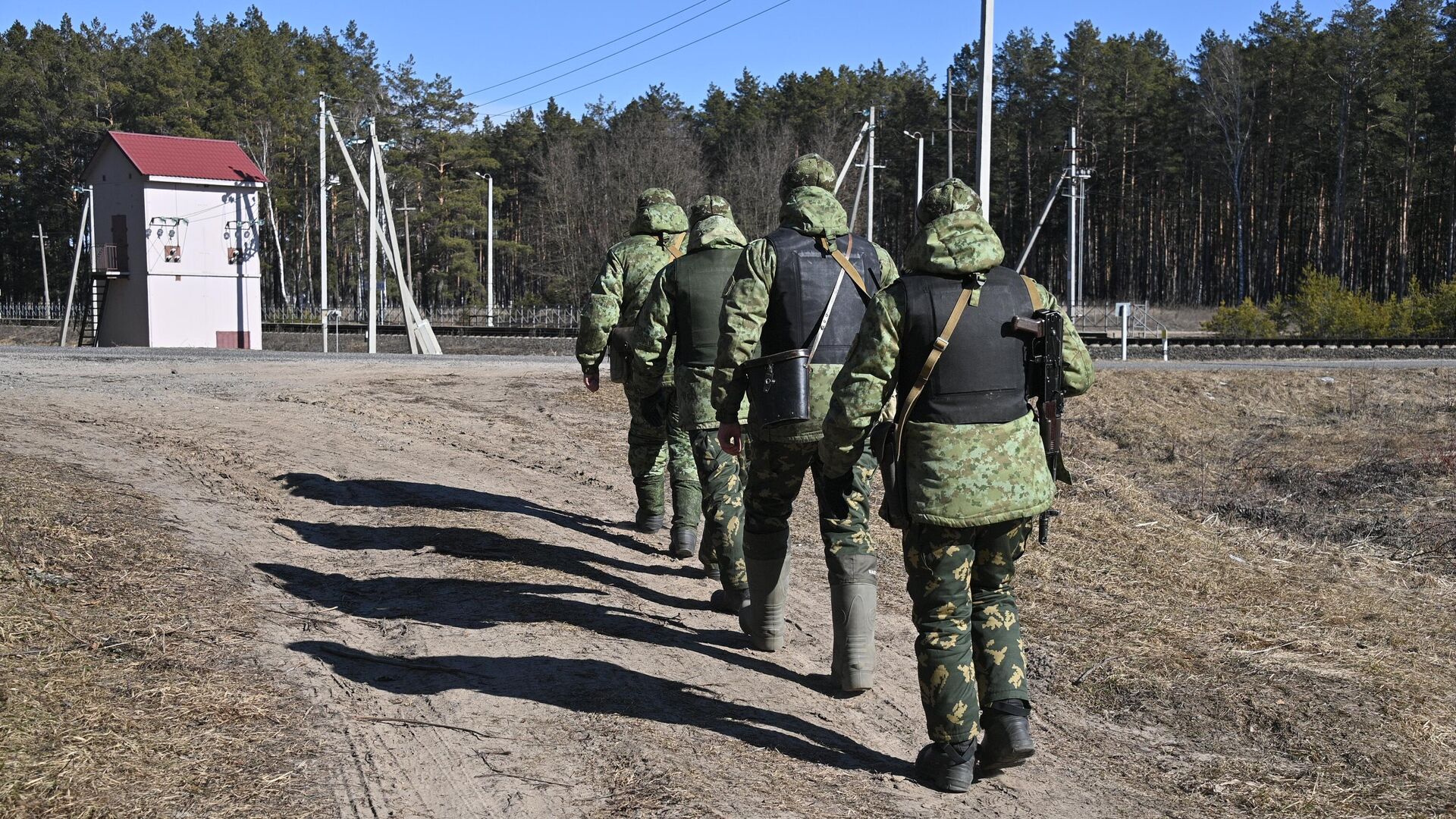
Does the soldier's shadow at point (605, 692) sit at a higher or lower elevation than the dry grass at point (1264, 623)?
higher

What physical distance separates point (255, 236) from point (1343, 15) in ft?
166

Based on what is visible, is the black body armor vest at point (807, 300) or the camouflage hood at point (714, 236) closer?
the black body armor vest at point (807, 300)

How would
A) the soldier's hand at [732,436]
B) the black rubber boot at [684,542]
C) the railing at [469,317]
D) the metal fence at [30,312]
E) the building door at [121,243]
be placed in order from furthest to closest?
the metal fence at [30,312] < the railing at [469,317] < the building door at [121,243] < the black rubber boot at [684,542] < the soldier's hand at [732,436]

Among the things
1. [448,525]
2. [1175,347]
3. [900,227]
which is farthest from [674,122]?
[448,525]

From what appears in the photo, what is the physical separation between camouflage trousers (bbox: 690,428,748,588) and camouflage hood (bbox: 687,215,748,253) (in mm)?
914

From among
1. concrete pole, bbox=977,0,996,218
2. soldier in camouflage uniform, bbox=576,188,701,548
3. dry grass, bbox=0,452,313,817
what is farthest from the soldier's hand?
concrete pole, bbox=977,0,996,218

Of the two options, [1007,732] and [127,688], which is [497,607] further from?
[1007,732]

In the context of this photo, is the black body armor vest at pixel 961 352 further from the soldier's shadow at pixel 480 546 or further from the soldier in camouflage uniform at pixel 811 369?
the soldier's shadow at pixel 480 546

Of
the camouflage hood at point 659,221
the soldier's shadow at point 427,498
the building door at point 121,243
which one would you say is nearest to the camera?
the camouflage hood at point 659,221

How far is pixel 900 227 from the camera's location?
86.9 m

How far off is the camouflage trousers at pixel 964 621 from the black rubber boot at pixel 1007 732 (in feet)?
0.11

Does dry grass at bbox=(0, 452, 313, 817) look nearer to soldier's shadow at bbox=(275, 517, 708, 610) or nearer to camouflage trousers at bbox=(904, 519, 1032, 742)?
soldier's shadow at bbox=(275, 517, 708, 610)

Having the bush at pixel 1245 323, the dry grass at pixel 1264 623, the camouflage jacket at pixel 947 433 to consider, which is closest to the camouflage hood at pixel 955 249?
the camouflage jacket at pixel 947 433

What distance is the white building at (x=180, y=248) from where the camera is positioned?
43.7m
